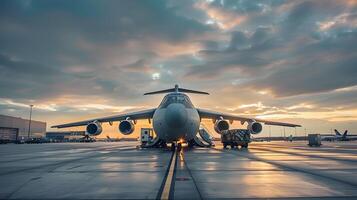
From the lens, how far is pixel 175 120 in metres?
19.1

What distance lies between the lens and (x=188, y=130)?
21.3 m

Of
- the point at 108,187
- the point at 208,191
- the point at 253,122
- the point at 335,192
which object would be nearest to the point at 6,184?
the point at 108,187

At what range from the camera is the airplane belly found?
1989 centimetres

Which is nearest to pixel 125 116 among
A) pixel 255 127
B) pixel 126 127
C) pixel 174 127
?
pixel 126 127

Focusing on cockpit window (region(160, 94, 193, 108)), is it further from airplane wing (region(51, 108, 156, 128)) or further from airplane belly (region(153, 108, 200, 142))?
airplane wing (region(51, 108, 156, 128))

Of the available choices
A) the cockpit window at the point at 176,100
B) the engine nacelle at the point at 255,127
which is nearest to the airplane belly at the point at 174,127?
the cockpit window at the point at 176,100

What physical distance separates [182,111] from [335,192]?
13.6m

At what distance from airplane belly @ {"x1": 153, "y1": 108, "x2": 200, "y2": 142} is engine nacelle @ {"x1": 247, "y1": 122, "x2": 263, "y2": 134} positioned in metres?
9.42

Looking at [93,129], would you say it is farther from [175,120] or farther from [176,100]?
[175,120]

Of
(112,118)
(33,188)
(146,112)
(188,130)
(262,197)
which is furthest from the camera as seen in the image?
(112,118)

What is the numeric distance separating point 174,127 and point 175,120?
78 centimetres

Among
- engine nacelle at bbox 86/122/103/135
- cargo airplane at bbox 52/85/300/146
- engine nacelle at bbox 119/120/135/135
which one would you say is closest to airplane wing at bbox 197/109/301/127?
cargo airplane at bbox 52/85/300/146

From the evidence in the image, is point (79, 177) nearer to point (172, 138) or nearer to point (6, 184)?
point (6, 184)

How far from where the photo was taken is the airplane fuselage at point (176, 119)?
19219 mm
